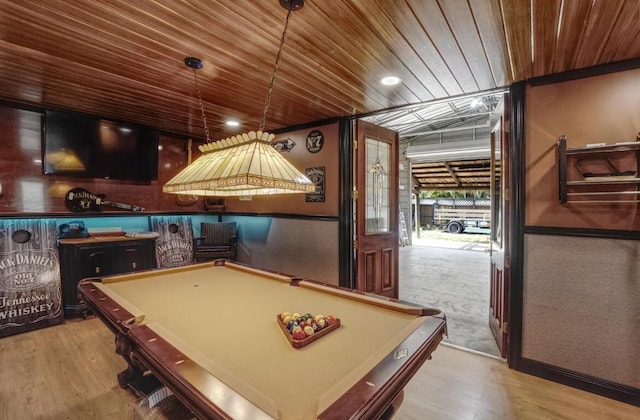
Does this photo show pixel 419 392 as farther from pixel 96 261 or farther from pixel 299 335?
pixel 96 261

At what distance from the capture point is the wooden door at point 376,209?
3.52 m

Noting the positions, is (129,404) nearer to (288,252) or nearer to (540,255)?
(288,252)

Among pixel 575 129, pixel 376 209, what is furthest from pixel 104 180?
pixel 575 129

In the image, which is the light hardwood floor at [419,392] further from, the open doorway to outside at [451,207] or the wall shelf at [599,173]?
the wall shelf at [599,173]

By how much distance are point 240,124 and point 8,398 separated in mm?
3316

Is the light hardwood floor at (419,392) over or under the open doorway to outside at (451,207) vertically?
under

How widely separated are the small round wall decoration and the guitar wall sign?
2.79 meters

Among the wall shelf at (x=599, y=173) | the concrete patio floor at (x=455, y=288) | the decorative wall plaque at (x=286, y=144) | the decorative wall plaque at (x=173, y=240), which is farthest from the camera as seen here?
the decorative wall plaque at (x=173, y=240)

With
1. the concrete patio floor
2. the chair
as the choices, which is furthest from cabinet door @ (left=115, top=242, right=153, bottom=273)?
the concrete patio floor

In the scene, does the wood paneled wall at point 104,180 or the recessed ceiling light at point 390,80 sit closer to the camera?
the recessed ceiling light at point 390,80

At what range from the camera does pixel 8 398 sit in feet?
6.68

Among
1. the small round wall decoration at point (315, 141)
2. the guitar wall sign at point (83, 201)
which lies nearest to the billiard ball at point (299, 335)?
the small round wall decoration at point (315, 141)

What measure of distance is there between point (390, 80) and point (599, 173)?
167cm

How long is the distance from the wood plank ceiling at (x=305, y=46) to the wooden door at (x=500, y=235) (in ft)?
1.70
